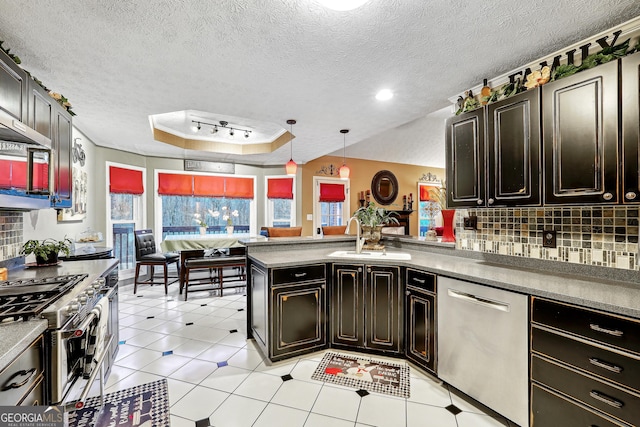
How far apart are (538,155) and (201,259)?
4.32 m

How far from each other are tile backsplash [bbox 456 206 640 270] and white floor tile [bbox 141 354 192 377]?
9.11 ft

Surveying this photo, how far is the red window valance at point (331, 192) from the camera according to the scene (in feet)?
21.8

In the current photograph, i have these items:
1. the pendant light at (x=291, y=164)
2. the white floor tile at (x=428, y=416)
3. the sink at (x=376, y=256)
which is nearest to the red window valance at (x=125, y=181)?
the pendant light at (x=291, y=164)

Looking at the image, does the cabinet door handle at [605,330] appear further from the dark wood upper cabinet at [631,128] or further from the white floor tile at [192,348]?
the white floor tile at [192,348]

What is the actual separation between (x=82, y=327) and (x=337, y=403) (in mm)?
1594

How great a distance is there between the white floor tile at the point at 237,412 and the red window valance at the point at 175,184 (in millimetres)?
4662

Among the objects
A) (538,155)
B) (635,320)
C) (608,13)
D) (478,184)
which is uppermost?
(608,13)

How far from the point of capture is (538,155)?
6.00ft

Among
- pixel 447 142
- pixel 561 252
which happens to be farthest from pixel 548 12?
pixel 561 252

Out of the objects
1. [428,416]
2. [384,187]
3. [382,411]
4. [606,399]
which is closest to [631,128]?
[606,399]

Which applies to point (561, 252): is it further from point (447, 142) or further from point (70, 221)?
point (70, 221)

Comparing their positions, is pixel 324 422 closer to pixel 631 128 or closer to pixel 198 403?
pixel 198 403

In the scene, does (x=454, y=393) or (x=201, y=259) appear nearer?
(x=454, y=393)

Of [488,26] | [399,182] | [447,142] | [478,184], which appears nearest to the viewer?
[488,26]
